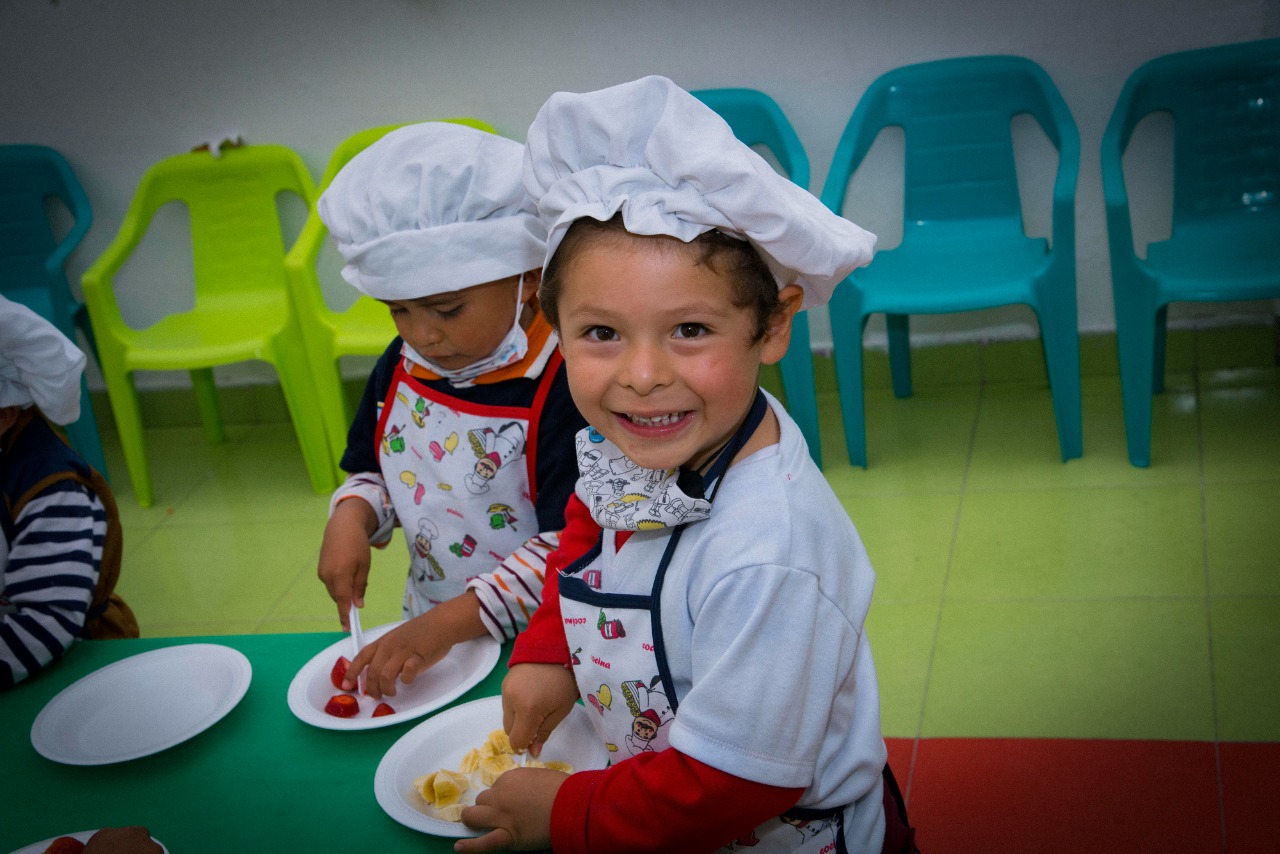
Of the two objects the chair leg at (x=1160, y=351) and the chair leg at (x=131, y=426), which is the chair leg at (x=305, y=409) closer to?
the chair leg at (x=131, y=426)

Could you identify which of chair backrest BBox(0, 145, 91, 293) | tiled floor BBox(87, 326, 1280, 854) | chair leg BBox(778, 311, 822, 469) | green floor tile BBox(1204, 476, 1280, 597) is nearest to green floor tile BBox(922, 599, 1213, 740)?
tiled floor BBox(87, 326, 1280, 854)

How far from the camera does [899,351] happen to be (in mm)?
3695

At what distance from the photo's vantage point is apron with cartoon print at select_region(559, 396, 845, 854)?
1.00 m

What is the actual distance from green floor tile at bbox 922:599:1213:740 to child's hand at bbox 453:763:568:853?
4.40 feet

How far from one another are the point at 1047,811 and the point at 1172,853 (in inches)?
7.5

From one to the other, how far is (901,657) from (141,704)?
1.55 m

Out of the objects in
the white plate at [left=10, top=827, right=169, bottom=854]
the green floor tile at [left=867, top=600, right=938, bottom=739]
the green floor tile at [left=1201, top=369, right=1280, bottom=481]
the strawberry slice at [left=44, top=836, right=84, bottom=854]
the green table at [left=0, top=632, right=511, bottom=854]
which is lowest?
the green floor tile at [left=867, top=600, right=938, bottom=739]

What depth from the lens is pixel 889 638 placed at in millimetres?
2477

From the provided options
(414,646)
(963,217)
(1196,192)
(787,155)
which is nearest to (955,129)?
(963,217)

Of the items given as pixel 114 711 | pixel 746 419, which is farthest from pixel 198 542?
pixel 746 419

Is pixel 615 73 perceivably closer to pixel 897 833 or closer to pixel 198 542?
pixel 198 542

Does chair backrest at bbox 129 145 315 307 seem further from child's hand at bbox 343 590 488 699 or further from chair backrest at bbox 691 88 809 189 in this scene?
child's hand at bbox 343 590 488 699

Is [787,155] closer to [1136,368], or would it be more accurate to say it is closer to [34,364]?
[1136,368]

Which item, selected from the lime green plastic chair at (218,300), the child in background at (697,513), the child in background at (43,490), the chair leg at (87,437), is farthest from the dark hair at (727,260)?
the chair leg at (87,437)
